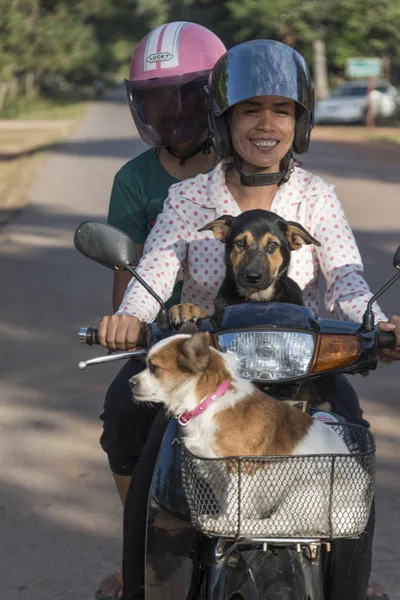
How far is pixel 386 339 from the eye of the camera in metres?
2.89

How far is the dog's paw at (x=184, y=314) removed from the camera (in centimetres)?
296

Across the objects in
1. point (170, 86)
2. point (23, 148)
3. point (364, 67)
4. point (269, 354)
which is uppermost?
point (364, 67)

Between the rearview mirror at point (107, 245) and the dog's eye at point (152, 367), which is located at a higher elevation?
the rearview mirror at point (107, 245)

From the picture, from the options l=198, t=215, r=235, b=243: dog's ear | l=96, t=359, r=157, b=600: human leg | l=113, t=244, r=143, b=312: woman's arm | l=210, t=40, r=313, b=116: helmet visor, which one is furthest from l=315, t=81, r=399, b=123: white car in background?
l=198, t=215, r=235, b=243: dog's ear

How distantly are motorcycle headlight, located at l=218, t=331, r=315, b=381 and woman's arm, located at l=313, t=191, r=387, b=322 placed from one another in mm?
483

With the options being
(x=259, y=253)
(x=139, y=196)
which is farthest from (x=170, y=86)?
(x=259, y=253)

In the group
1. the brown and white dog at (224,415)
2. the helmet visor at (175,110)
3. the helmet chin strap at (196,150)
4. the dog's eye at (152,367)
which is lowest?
the brown and white dog at (224,415)

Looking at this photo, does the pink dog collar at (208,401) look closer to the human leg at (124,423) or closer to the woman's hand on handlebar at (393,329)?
the woman's hand on handlebar at (393,329)

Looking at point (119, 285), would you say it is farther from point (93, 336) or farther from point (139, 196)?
point (93, 336)

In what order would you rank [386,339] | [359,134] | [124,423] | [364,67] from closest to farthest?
[386,339]
[124,423]
[359,134]
[364,67]

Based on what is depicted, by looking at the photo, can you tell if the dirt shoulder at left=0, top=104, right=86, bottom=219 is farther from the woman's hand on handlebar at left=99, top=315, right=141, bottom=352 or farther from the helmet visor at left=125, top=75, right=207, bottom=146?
the woman's hand on handlebar at left=99, top=315, right=141, bottom=352

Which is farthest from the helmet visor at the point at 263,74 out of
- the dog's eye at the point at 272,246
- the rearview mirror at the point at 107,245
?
the rearview mirror at the point at 107,245

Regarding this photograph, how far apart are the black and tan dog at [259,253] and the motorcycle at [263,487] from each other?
1.27ft

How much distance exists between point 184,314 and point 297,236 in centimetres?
51
